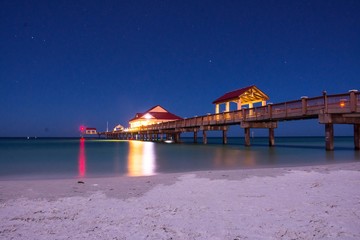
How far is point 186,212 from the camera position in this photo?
4.48 m

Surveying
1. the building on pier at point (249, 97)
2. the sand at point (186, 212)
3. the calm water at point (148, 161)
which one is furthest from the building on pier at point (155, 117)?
the sand at point (186, 212)

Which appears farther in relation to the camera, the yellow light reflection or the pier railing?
the pier railing

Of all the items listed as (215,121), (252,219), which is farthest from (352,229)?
(215,121)

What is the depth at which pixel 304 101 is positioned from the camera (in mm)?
19969

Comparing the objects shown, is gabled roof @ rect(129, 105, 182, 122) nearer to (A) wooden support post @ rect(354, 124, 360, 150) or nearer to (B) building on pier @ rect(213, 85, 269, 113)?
(B) building on pier @ rect(213, 85, 269, 113)

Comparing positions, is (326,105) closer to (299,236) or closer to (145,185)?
(145,185)

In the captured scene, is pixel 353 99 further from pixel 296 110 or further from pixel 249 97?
pixel 249 97

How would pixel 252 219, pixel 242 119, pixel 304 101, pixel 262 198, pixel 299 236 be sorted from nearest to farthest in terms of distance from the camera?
pixel 299 236, pixel 252 219, pixel 262 198, pixel 304 101, pixel 242 119

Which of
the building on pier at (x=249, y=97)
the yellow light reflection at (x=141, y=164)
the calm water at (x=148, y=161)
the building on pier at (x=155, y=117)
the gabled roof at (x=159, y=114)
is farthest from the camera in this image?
the gabled roof at (x=159, y=114)

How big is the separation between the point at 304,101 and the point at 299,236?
18.3 m

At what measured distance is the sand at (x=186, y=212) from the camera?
3.57 meters

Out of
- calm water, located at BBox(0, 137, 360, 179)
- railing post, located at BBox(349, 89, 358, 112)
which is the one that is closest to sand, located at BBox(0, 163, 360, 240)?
calm water, located at BBox(0, 137, 360, 179)

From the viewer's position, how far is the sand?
11.7ft

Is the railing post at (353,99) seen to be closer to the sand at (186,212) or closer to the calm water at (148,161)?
the calm water at (148,161)
